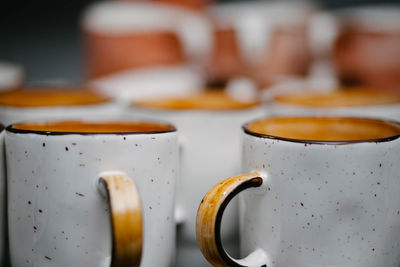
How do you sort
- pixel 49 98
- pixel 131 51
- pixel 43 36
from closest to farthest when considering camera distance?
pixel 49 98, pixel 131 51, pixel 43 36

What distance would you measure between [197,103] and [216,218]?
0.71 ft

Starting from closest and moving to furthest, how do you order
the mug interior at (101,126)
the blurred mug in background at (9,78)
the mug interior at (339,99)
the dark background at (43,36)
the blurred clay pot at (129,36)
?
the mug interior at (101,126), the mug interior at (339,99), the blurred mug in background at (9,78), the blurred clay pot at (129,36), the dark background at (43,36)

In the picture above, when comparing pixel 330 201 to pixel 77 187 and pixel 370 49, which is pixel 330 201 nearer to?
pixel 77 187

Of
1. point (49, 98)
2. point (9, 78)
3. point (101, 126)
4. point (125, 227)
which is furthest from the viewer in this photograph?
point (9, 78)

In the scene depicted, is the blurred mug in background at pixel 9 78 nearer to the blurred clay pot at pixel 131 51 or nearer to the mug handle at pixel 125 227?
the blurred clay pot at pixel 131 51

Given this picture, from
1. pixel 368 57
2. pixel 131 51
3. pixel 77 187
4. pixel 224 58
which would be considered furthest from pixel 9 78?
pixel 368 57

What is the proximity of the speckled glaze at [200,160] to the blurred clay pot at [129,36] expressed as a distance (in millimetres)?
398


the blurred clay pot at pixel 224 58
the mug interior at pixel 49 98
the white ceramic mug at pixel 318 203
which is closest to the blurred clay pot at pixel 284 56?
the blurred clay pot at pixel 224 58

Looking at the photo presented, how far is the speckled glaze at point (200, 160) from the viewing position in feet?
1.51

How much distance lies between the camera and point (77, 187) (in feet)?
1.10

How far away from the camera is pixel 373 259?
0.35m

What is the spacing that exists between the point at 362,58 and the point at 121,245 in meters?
0.58

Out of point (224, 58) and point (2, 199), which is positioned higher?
point (224, 58)

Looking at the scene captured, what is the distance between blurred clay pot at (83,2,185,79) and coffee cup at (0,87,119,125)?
26 centimetres
